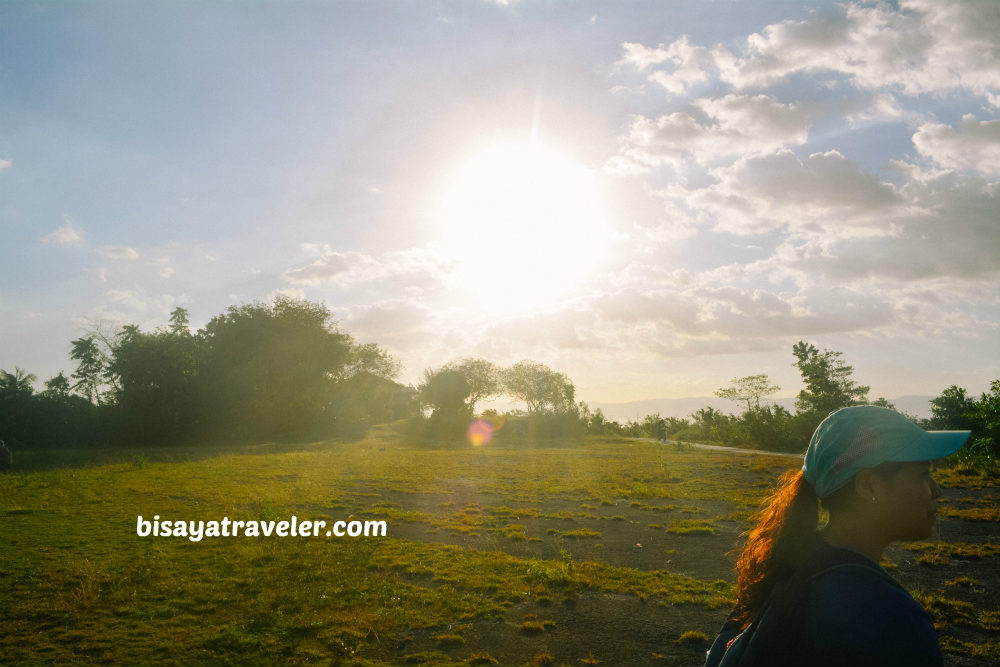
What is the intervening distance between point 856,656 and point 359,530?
10925 millimetres

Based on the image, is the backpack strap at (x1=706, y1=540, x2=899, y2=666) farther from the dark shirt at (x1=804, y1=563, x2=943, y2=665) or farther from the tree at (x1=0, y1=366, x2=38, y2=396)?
the tree at (x1=0, y1=366, x2=38, y2=396)

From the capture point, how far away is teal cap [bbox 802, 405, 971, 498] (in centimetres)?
195

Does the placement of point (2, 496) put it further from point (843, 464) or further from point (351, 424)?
point (351, 424)

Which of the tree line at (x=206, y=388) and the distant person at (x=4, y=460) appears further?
the tree line at (x=206, y=388)

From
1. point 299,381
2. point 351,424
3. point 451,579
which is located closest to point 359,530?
point 451,579

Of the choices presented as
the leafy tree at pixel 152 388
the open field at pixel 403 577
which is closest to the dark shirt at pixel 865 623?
the open field at pixel 403 577

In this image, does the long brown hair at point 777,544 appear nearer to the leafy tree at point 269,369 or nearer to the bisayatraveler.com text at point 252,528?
the bisayatraveler.com text at point 252,528

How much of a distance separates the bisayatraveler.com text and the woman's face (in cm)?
1044

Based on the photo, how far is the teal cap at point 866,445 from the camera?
1.95m

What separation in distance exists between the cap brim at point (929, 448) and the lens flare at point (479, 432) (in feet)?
148

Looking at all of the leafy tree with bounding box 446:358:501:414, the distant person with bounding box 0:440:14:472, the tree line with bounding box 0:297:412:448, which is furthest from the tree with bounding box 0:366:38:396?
the leafy tree with bounding box 446:358:501:414

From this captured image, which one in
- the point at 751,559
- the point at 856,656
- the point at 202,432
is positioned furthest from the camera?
the point at 202,432

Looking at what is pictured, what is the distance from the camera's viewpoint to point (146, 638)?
618cm

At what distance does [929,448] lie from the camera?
76.8 inches
